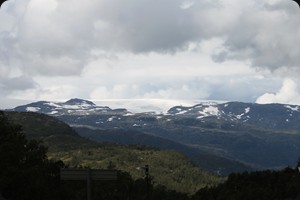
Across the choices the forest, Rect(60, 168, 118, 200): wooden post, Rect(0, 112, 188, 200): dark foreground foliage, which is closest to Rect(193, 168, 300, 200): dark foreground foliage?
the forest

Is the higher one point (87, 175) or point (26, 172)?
point (87, 175)

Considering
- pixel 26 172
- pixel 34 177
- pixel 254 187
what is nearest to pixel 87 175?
pixel 26 172

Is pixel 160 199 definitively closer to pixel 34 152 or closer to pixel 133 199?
pixel 133 199

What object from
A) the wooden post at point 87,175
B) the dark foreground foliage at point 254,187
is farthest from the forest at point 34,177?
the wooden post at point 87,175

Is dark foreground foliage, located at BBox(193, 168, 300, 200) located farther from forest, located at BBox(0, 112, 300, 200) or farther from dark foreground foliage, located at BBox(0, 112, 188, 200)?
dark foreground foliage, located at BBox(0, 112, 188, 200)

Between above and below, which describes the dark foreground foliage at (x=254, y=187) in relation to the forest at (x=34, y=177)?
below

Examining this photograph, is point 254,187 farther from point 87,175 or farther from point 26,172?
point 87,175

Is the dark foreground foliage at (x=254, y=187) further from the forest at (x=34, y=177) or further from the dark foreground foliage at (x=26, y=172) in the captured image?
the dark foreground foliage at (x=26, y=172)

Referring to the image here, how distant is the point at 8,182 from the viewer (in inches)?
1239

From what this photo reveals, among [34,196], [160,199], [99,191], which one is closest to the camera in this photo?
[34,196]

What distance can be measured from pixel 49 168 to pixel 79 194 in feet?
14.3

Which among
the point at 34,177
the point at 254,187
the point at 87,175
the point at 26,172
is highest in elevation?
the point at 87,175

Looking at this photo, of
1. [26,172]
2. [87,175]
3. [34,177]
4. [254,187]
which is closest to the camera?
[87,175]

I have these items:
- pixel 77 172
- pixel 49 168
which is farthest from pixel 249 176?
pixel 77 172
